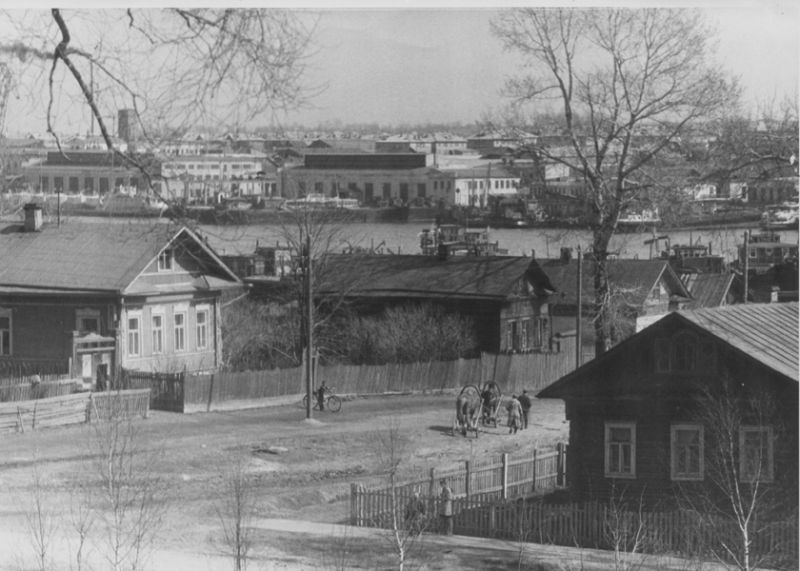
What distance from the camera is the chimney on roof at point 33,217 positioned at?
1248 cm

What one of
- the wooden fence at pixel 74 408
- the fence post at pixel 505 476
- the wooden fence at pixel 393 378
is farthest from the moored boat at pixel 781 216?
the wooden fence at pixel 74 408

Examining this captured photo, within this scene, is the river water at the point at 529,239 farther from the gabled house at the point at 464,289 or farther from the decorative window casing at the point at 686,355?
the decorative window casing at the point at 686,355

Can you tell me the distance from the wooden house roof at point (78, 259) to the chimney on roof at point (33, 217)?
0.04 metres

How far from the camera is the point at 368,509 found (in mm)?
12008

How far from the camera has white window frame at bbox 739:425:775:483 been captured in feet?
38.1

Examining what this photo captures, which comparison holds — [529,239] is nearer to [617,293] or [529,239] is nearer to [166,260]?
[617,293]

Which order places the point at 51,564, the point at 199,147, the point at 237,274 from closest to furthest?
the point at 199,147
the point at 51,564
the point at 237,274

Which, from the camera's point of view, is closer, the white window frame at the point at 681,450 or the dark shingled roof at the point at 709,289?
the white window frame at the point at 681,450

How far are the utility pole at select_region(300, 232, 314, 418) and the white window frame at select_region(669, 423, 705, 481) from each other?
7.57 feet

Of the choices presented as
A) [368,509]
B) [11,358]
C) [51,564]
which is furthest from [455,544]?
[11,358]

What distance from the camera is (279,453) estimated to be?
12484 mm

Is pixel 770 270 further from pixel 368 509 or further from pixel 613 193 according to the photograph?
pixel 368 509

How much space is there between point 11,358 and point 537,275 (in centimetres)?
345

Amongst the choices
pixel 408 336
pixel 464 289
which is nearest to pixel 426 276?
pixel 464 289
